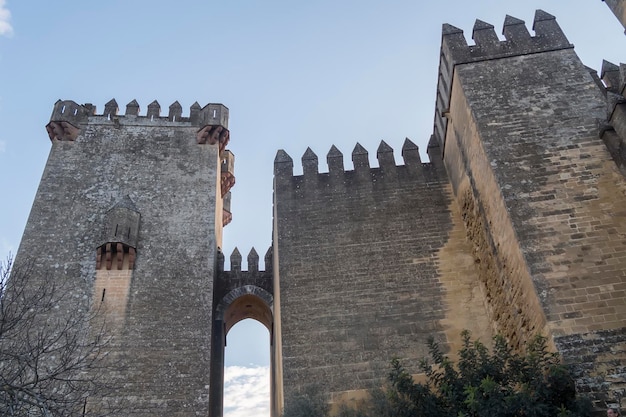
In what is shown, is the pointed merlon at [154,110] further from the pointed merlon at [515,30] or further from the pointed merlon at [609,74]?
the pointed merlon at [609,74]

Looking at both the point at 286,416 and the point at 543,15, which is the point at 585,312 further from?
the point at 543,15

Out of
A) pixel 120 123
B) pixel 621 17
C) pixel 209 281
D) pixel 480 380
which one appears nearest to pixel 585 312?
pixel 480 380

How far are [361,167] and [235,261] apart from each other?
381cm

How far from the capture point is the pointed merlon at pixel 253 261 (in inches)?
501

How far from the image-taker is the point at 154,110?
1462cm

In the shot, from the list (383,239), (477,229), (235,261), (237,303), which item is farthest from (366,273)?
(235,261)

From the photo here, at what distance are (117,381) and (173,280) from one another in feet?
7.63

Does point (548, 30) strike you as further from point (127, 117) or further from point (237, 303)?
point (127, 117)

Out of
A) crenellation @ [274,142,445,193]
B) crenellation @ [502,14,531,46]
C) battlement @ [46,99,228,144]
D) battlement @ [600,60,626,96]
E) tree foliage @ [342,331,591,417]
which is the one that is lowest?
tree foliage @ [342,331,591,417]

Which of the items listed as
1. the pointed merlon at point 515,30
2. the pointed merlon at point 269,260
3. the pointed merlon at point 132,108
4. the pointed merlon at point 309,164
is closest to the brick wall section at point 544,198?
the pointed merlon at point 515,30

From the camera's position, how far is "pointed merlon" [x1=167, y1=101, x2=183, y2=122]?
14416 mm

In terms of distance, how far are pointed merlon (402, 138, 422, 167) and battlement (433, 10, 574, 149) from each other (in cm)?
128

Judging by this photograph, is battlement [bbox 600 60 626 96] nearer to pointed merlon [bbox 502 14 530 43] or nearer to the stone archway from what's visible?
pointed merlon [bbox 502 14 530 43]

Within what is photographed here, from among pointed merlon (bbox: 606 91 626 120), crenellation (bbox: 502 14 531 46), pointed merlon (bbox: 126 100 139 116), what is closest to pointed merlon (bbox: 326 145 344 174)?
crenellation (bbox: 502 14 531 46)
